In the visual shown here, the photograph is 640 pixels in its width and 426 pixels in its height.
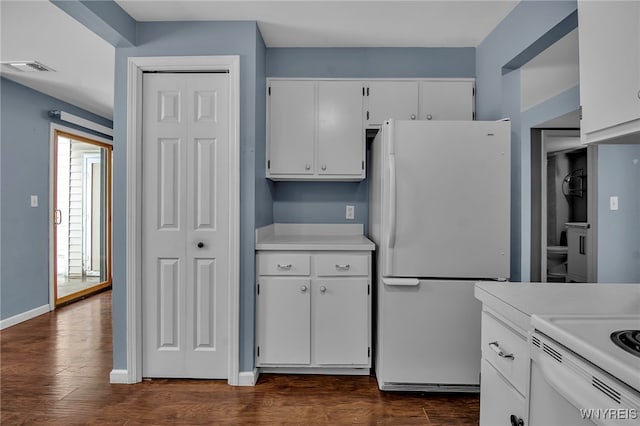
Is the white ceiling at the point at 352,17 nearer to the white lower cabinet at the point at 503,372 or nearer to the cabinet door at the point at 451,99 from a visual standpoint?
the cabinet door at the point at 451,99

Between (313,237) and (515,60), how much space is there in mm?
1857

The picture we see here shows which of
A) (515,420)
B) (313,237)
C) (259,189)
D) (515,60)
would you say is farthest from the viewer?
(313,237)

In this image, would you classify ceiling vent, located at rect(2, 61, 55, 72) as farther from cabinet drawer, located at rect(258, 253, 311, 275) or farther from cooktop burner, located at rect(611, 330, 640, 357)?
cooktop burner, located at rect(611, 330, 640, 357)

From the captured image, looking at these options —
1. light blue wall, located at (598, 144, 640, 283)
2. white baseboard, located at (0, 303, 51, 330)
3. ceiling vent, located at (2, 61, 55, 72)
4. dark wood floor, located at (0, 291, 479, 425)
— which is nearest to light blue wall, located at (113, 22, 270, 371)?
dark wood floor, located at (0, 291, 479, 425)

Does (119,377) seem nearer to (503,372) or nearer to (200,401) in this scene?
(200,401)

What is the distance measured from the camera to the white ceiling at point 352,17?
2.27 metres

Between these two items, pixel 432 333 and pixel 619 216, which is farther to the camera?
pixel 619 216

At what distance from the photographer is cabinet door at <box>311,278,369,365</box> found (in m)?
2.49

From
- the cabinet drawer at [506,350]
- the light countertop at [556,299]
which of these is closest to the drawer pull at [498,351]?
the cabinet drawer at [506,350]

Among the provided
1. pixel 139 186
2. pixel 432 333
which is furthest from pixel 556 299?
pixel 139 186

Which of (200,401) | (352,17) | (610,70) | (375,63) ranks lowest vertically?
(200,401)

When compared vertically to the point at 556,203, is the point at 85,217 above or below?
below

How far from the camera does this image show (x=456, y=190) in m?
2.25

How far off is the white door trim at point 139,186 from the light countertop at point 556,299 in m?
1.57
